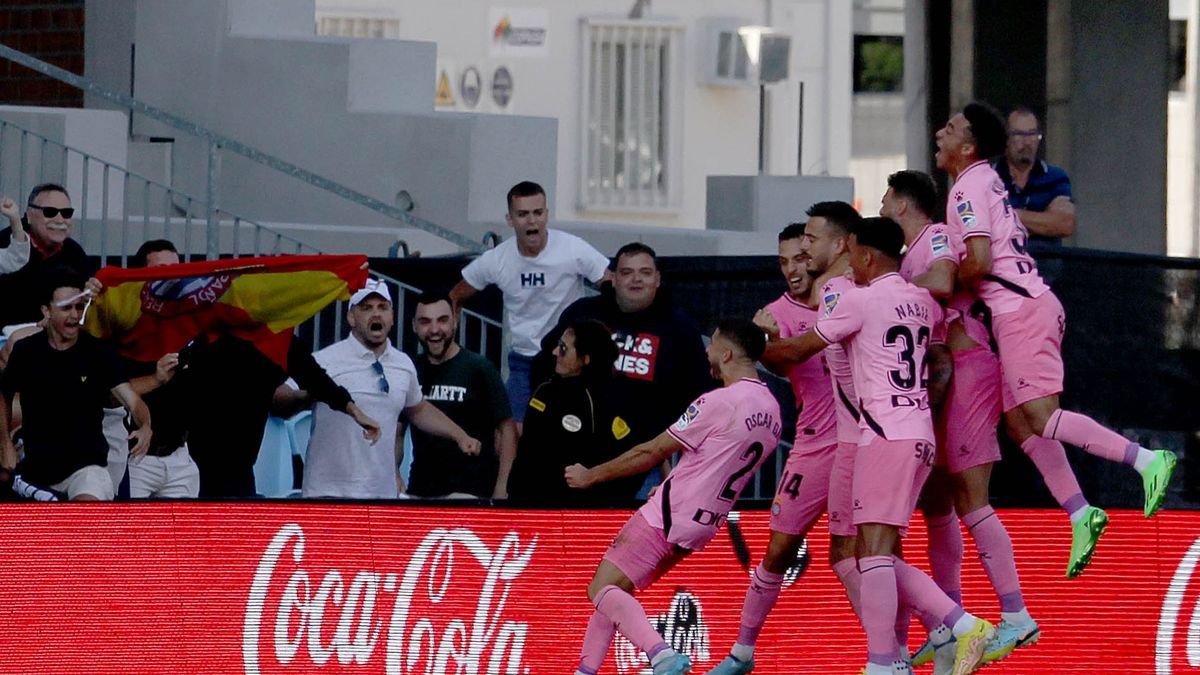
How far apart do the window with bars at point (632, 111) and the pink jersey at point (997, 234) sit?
16.2 meters

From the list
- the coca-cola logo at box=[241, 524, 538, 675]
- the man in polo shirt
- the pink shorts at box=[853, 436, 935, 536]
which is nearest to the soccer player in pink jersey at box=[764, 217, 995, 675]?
the pink shorts at box=[853, 436, 935, 536]

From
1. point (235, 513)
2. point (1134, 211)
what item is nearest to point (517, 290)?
point (235, 513)

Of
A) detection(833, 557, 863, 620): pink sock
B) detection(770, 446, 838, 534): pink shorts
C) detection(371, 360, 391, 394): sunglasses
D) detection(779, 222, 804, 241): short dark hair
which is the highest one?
detection(779, 222, 804, 241): short dark hair

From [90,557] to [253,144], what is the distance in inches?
291

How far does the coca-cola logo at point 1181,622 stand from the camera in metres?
11.7

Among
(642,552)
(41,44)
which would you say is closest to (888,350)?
(642,552)

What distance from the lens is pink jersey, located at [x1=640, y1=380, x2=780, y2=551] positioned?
10.6 metres

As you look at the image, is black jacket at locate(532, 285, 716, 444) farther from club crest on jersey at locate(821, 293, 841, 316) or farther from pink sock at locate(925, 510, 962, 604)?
club crest on jersey at locate(821, 293, 841, 316)

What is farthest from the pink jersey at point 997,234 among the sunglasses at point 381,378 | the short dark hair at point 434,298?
the sunglasses at point 381,378

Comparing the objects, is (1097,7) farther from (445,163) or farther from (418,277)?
(418,277)

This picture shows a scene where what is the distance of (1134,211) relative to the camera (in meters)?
18.7

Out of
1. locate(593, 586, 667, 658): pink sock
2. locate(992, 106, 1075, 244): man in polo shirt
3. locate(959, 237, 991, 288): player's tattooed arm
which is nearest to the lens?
locate(959, 237, 991, 288): player's tattooed arm

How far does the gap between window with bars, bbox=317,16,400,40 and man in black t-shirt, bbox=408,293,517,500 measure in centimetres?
1339

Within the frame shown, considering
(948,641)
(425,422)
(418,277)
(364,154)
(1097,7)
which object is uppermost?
(1097,7)
